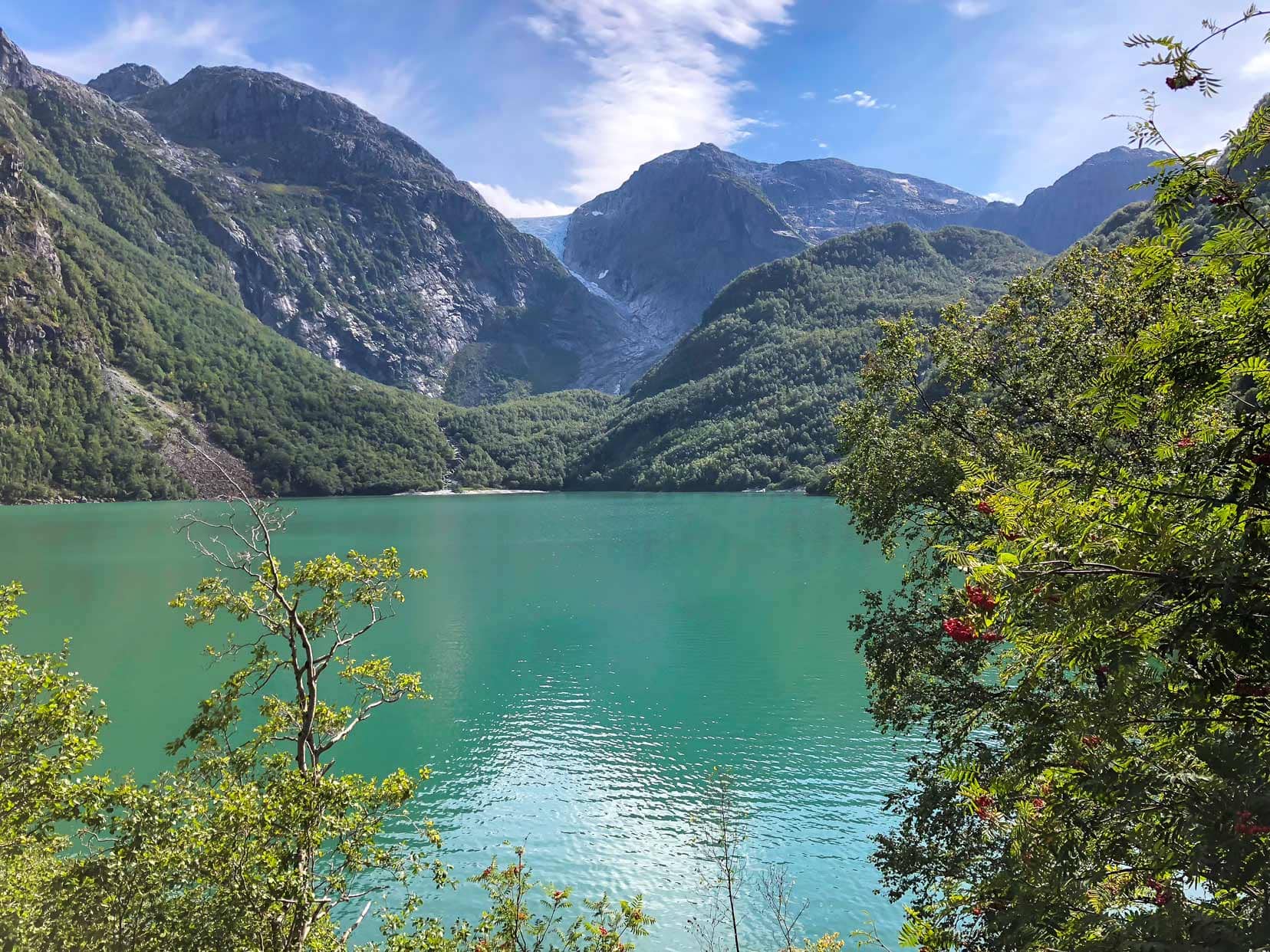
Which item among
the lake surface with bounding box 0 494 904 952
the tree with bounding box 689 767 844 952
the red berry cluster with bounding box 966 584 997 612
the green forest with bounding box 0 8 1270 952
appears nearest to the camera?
the green forest with bounding box 0 8 1270 952

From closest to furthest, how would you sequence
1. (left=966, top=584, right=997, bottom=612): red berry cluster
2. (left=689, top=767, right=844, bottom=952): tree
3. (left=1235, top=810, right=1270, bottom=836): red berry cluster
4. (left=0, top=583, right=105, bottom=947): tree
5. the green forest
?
1. (left=1235, top=810, right=1270, bottom=836): red berry cluster
2. the green forest
3. (left=966, top=584, right=997, bottom=612): red berry cluster
4. (left=0, top=583, right=105, bottom=947): tree
5. (left=689, top=767, right=844, bottom=952): tree

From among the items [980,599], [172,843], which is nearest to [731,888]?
[172,843]

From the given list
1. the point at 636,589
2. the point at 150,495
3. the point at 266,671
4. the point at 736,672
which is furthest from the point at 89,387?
the point at 266,671

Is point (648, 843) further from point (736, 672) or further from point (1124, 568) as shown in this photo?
point (1124, 568)

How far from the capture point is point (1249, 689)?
355cm

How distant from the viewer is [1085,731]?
12.5 ft

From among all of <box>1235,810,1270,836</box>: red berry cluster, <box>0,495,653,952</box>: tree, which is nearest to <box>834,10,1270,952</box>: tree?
<box>1235,810,1270,836</box>: red berry cluster

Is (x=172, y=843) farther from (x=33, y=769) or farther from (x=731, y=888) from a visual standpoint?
(x=731, y=888)

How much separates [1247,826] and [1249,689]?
2.07ft

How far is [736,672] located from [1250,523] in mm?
38511

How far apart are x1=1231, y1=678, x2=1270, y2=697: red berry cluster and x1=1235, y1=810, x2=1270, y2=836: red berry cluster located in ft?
1.78

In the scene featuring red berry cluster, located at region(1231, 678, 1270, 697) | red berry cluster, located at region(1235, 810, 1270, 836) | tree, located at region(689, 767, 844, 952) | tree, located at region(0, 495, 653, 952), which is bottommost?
tree, located at region(689, 767, 844, 952)

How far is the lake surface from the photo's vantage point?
22406 millimetres

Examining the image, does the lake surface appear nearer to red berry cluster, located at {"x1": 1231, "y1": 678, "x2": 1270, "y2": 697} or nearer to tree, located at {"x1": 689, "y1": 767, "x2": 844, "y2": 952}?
tree, located at {"x1": 689, "y1": 767, "x2": 844, "y2": 952}
